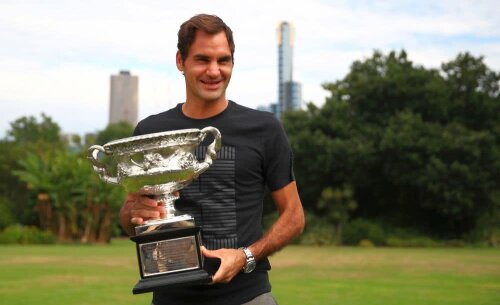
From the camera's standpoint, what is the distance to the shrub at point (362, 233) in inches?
1527

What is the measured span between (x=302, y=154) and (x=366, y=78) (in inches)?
186

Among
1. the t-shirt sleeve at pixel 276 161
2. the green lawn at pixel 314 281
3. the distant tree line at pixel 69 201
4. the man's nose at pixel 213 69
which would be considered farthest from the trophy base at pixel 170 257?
the distant tree line at pixel 69 201

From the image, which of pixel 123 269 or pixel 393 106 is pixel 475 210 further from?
pixel 123 269

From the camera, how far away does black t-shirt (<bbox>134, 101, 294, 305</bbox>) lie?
3.09 m

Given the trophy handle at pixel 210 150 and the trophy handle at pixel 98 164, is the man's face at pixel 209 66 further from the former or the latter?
the trophy handle at pixel 98 164

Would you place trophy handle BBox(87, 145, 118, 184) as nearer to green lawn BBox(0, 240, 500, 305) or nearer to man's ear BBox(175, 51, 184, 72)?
man's ear BBox(175, 51, 184, 72)

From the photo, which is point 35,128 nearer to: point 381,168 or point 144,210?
point 381,168

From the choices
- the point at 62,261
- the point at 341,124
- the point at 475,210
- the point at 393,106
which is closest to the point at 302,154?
the point at 341,124

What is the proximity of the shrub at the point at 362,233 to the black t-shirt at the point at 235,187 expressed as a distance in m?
35.9

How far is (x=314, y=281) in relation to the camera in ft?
55.3

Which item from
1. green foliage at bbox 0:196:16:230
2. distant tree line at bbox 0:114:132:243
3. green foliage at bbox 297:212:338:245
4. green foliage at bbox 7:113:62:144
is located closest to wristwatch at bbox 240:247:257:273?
distant tree line at bbox 0:114:132:243

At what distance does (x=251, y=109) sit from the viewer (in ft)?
10.7

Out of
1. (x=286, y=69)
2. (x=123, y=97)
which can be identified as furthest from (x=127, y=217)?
(x=123, y=97)

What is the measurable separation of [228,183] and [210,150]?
Result: 19 centimetres
